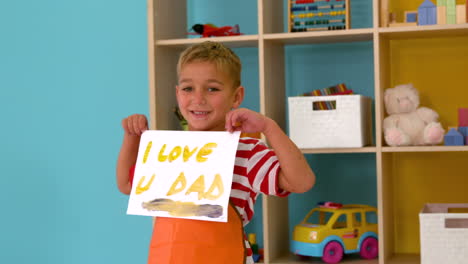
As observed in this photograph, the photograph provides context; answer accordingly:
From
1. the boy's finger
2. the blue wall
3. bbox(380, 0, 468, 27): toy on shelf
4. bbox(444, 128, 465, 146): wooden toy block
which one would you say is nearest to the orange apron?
the boy's finger

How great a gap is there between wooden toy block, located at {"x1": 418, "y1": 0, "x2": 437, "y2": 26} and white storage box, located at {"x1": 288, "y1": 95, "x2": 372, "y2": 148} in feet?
1.03

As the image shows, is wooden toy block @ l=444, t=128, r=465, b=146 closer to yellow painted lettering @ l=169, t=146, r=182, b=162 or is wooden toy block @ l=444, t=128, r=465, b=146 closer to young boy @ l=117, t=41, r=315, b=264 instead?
young boy @ l=117, t=41, r=315, b=264

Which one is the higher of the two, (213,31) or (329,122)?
(213,31)

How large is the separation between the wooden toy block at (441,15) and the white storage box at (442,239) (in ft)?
1.99

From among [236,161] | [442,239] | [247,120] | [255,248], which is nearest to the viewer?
[247,120]

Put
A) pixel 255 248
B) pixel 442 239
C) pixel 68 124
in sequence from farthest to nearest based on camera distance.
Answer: pixel 68 124, pixel 255 248, pixel 442 239

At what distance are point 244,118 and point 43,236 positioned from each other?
1.84m

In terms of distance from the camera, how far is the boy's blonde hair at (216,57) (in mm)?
1471

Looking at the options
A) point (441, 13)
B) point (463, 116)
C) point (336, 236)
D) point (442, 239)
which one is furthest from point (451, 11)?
point (336, 236)

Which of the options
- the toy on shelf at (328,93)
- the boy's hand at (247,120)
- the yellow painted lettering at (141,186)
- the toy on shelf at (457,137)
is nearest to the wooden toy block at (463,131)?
the toy on shelf at (457,137)

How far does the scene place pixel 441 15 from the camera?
7.07ft

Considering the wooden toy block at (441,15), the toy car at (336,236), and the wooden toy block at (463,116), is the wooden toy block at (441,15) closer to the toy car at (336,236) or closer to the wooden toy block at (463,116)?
the wooden toy block at (463,116)

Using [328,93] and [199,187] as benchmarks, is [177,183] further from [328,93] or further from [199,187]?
[328,93]

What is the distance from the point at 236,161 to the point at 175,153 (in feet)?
0.43
